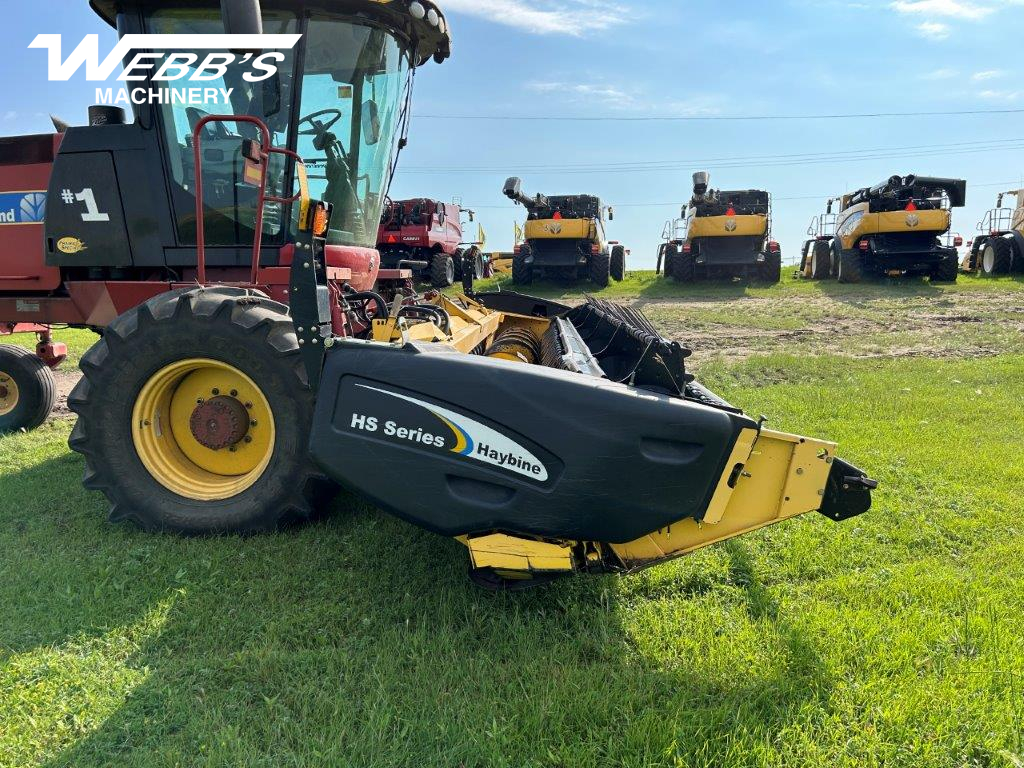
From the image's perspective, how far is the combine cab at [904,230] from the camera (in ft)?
53.8

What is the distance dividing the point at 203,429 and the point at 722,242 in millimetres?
16905

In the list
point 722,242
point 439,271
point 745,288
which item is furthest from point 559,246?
point 745,288

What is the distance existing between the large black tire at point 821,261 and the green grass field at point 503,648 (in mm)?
17089

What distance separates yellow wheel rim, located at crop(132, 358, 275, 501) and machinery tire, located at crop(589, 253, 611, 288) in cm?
1563

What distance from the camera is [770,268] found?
18094mm

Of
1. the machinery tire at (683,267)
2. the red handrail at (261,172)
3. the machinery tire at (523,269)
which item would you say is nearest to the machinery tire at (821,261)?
the machinery tire at (683,267)

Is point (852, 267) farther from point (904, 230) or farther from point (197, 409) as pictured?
point (197, 409)

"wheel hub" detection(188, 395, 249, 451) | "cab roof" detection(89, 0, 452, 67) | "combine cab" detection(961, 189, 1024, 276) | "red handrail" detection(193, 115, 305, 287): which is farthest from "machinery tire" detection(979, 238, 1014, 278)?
"wheel hub" detection(188, 395, 249, 451)

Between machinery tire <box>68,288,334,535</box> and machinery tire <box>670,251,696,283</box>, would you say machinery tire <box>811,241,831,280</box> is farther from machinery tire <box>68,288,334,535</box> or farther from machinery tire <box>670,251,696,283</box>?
machinery tire <box>68,288,334,535</box>

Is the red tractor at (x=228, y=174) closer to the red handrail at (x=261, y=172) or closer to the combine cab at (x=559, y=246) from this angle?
the red handrail at (x=261, y=172)

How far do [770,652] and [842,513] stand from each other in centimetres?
53

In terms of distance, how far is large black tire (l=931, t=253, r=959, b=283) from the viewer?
16469 mm

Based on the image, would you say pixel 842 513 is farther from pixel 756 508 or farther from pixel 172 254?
pixel 172 254

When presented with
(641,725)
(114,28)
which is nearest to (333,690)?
(641,725)
